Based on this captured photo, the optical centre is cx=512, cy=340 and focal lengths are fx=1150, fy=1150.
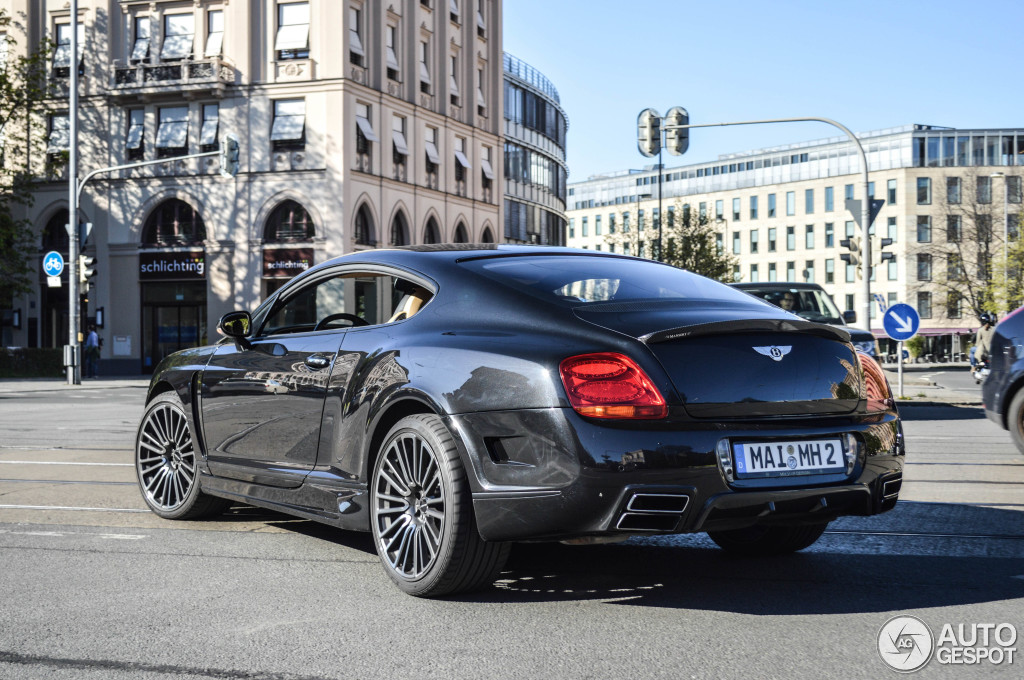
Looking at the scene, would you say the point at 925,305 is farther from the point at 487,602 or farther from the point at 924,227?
the point at 487,602

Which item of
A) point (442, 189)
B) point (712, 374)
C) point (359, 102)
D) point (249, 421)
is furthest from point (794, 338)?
point (442, 189)

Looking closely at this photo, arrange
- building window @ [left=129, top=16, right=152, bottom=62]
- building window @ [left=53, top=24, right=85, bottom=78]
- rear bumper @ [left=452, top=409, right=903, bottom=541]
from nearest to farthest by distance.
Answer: rear bumper @ [left=452, top=409, right=903, bottom=541] → building window @ [left=129, top=16, right=152, bottom=62] → building window @ [left=53, top=24, right=85, bottom=78]

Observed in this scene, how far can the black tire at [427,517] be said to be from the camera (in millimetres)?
4508

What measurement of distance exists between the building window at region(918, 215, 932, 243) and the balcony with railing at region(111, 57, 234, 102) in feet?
206

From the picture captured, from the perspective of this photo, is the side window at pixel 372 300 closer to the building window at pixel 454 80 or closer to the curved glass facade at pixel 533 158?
the building window at pixel 454 80

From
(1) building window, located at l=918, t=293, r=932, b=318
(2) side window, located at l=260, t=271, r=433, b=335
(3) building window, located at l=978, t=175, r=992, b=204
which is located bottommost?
(2) side window, located at l=260, t=271, r=433, b=335

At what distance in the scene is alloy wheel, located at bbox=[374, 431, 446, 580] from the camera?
466cm

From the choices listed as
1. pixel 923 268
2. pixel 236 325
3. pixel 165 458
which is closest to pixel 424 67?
pixel 165 458

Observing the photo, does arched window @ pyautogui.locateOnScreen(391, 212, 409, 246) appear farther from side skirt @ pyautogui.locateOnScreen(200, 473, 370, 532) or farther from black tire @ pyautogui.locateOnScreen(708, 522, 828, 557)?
black tire @ pyautogui.locateOnScreen(708, 522, 828, 557)

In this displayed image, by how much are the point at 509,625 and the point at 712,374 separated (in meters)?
1.22

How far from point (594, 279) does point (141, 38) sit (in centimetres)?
4271

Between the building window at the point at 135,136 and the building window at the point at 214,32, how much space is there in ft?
12.0

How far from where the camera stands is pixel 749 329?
455cm

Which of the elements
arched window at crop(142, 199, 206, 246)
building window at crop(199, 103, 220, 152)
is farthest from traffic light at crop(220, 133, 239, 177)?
arched window at crop(142, 199, 206, 246)
